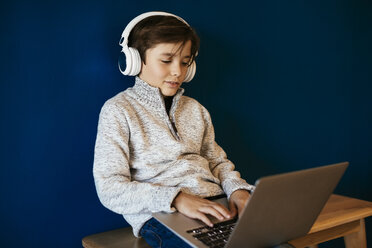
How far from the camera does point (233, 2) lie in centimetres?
158

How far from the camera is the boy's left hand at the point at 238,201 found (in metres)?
1.02

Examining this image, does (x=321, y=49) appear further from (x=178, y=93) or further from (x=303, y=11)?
(x=178, y=93)

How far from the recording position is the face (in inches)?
45.3

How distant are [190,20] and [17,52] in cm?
69

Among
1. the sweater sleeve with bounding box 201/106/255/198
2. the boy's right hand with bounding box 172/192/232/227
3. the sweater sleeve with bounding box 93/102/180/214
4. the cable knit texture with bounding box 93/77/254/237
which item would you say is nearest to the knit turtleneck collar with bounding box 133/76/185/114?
the cable knit texture with bounding box 93/77/254/237

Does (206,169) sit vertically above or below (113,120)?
below

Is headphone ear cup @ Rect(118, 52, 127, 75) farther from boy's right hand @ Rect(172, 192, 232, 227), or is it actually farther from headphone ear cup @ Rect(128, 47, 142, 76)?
boy's right hand @ Rect(172, 192, 232, 227)

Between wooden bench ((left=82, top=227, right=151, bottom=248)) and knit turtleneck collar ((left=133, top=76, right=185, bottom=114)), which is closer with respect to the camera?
wooden bench ((left=82, top=227, right=151, bottom=248))

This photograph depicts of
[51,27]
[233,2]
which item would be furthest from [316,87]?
[51,27]

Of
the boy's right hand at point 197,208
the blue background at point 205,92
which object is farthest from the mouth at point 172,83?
the boy's right hand at point 197,208

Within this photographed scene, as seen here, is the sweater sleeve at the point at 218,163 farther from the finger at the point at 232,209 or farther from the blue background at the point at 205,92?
the blue background at the point at 205,92

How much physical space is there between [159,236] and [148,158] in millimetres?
252

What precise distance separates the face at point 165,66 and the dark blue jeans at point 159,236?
1.46 ft

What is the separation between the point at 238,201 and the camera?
41.8 inches
